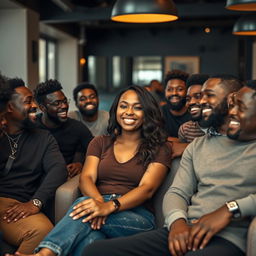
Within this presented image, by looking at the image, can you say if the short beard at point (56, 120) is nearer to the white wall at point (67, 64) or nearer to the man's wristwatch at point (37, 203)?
the man's wristwatch at point (37, 203)

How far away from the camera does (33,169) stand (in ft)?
9.02

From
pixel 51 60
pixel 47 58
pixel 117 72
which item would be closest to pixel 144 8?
pixel 47 58

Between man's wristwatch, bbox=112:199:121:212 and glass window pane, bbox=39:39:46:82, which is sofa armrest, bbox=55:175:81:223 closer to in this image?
man's wristwatch, bbox=112:199:121:212

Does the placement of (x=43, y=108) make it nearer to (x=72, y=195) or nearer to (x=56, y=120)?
(x=56, y=120)

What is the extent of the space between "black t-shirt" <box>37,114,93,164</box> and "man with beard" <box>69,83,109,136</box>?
0.67m

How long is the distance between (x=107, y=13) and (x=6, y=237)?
20.0ft

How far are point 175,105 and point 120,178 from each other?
153 centimetres

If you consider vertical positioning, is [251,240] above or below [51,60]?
below

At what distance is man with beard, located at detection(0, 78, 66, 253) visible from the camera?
8.16ft

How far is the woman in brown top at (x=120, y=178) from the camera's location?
229cm

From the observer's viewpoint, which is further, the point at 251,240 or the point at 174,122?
the point at 174,122

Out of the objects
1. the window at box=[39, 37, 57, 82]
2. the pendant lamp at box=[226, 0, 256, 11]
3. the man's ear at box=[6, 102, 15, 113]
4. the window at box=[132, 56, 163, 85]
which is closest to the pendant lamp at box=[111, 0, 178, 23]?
the pendant lamp at box=[226, 0, 256, 11]

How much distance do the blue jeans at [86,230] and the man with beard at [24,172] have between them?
23 centimetres

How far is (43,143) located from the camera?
2.82 meters
